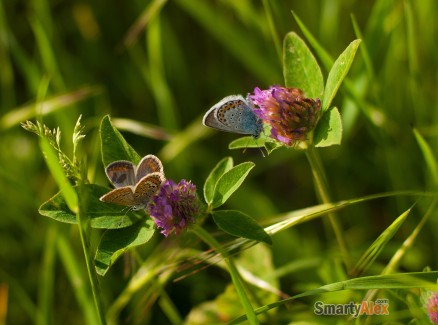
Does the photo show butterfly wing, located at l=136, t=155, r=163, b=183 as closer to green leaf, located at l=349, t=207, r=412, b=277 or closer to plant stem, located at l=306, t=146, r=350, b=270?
plant stem, located at l=306, t=146, r=350, b=270

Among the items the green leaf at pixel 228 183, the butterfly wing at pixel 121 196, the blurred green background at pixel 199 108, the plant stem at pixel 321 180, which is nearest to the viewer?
the butterfly wing at pixel 121 196

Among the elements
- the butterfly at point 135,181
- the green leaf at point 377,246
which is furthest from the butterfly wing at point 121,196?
the green leaf at point 377,246

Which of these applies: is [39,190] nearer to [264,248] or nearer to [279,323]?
[264,248]

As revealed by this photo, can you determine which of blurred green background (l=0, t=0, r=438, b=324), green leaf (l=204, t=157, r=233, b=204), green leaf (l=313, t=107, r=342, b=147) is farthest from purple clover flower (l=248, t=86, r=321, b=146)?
blurred green background (l=0, t=0, r=438, b=324)

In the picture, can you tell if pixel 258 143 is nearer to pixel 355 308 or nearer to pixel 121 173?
pixel 121 173

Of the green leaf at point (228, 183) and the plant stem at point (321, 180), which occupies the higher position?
the green leaf at point (228, 183)

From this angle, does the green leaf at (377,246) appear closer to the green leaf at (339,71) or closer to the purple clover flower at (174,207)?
the green leaf at (339,71)
